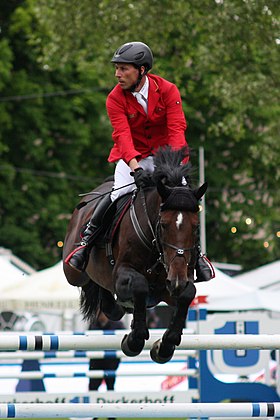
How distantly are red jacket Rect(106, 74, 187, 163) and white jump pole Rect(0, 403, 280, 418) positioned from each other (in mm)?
2110

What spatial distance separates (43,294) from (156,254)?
1165 centimetres

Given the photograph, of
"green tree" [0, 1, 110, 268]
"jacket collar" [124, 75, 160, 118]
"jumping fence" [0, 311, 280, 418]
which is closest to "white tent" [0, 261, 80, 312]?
"jumping fence" [0, 311, 280, 418]

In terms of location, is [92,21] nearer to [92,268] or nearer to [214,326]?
[214,326]

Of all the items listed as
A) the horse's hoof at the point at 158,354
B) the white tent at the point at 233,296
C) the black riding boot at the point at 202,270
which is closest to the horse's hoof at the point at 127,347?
the horse's hoof at the point at 158,354

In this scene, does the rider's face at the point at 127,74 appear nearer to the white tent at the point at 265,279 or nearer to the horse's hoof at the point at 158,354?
the horse's hoof at the point at 158,354

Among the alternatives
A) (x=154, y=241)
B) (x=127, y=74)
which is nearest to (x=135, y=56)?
(x=127, y=74)

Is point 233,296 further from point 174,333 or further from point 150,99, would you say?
point 174,333

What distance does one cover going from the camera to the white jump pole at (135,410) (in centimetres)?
804

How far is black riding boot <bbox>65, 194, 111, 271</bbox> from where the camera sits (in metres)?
9.83

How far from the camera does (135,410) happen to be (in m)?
8.25

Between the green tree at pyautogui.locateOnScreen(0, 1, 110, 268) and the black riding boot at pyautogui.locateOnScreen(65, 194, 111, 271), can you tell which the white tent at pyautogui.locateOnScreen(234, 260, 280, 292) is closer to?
the green tree at pyautogui.locateOnScreen(0, 1, 110, 268)

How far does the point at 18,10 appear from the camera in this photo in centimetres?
3606

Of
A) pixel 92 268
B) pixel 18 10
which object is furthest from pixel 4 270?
pixel 18 10

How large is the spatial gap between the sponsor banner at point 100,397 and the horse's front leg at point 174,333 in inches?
251
